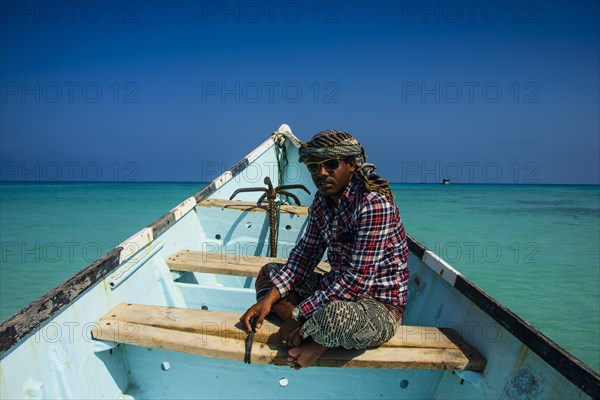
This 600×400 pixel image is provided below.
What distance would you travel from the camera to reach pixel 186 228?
359cm

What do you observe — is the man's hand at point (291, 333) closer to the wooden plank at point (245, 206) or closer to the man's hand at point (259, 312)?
the man's hand at point (259, 312)

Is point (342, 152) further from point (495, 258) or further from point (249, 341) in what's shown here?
point (495, 258)

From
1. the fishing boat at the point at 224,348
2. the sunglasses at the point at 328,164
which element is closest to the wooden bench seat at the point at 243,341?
the fishing boat at the point at 224,348

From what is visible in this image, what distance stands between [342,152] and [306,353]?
932 millimetres

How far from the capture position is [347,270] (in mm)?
1662

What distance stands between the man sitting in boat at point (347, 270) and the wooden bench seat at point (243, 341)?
7cm

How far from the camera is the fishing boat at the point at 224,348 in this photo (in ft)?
5.08

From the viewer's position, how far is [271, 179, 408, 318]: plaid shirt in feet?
5.39

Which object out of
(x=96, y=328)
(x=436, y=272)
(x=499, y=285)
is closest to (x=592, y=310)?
(x=499, y=285)

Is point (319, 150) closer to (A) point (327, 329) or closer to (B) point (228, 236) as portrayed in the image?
(A) point (327, 329)

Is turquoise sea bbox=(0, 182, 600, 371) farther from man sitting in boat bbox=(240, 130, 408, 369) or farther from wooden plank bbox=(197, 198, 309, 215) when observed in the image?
man sitting in boat bbox=(240, 130, 408, 369)

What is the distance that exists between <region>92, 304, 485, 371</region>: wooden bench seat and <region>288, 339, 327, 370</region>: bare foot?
0.06 meters

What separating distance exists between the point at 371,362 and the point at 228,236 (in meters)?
2.75

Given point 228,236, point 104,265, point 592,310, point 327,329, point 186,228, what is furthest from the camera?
point 592,310
